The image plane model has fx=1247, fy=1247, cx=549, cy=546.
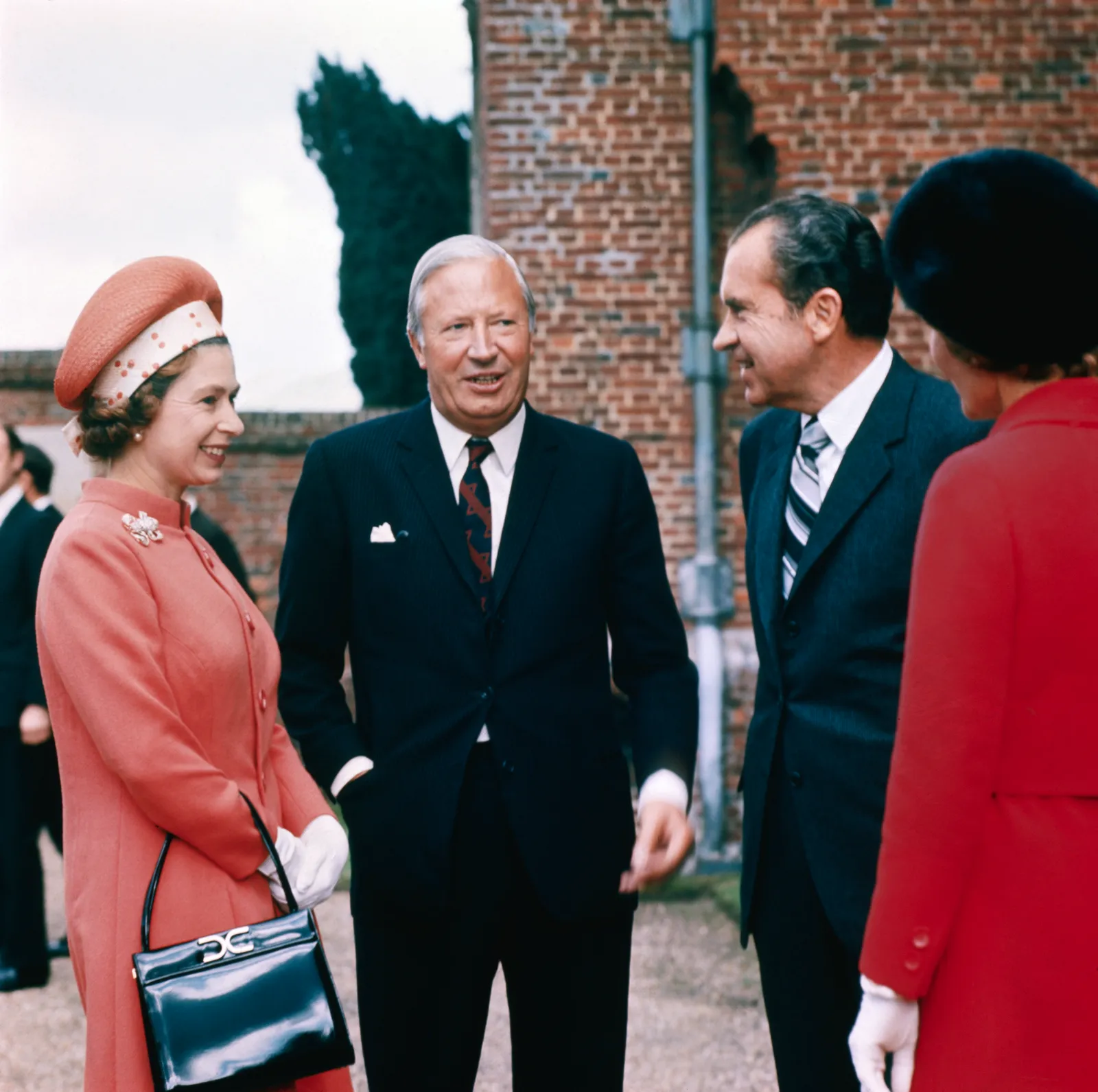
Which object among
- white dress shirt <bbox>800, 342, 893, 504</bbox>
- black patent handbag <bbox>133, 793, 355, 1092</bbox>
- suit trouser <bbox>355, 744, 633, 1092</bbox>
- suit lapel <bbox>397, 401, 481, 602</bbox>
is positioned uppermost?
white dress shirt <bbox>800, 342, 893, 504</bbox>

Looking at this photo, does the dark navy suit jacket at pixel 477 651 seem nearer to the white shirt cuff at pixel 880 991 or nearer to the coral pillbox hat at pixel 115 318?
the coral pillbox hat at pixel 115 318

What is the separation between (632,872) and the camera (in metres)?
2.36

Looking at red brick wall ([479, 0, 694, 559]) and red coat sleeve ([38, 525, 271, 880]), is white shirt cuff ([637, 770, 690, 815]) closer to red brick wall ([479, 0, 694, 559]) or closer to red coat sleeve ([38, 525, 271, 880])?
red coat sleeve ([38, 525, 271, 880])

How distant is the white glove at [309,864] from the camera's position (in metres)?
2.14

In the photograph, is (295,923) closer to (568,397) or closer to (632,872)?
A: (632,872)

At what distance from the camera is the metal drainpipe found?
20.4 feet

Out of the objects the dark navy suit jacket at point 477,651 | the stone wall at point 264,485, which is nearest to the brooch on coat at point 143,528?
the dark navy suit jacket at point 477,651

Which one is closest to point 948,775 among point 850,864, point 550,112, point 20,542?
point 850,864

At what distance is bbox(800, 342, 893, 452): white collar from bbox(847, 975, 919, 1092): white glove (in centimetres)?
110

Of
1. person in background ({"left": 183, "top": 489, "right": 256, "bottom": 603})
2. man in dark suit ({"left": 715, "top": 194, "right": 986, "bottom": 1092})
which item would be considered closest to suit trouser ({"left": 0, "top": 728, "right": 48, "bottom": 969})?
person in background ({"left": 183, "top": 489, "right": 256, "bottom": 603})

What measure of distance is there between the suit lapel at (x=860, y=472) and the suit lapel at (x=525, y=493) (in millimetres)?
529

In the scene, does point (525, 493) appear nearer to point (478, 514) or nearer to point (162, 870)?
point (478, 514)

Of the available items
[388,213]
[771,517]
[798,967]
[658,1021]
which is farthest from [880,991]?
[388,213]

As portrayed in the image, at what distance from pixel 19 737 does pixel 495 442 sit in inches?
129
